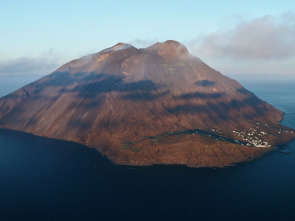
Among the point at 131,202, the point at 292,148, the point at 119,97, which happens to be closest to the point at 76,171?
the point at 131,202

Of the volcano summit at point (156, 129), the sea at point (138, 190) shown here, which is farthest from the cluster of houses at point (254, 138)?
the sea at point (138, 190)

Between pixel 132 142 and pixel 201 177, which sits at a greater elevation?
pixel 132 142

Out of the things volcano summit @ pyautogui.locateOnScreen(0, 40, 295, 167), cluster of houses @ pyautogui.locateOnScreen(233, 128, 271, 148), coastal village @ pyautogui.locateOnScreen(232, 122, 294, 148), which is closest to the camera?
volcano summit @ pyautogui.locateOnScreen(0, 40, 295, 167)

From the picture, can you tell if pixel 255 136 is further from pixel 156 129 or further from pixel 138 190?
pixel 138 190

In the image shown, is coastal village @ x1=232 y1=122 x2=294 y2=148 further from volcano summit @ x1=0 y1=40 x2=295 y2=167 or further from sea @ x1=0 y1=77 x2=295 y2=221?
sea @ x1=0 y1=77 x2=295 y2=221

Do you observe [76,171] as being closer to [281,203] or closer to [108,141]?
[108,141]

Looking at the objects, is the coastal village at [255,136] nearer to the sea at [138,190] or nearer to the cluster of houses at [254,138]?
the cluster of houses at [254,138]

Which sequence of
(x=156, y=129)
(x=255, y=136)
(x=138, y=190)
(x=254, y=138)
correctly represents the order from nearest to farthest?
(x=138, y=190), (x=254, y=138), (x=255, y=136), (x=156, y=129)

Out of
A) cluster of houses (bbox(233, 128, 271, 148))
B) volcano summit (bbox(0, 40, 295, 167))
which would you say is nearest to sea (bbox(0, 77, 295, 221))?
volcano summit (bbox(0, 40, 295, 167))

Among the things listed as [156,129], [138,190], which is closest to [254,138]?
[156,129]
